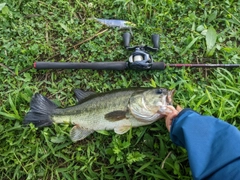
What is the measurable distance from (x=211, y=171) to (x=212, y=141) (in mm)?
306

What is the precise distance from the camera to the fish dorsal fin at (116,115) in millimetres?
3541

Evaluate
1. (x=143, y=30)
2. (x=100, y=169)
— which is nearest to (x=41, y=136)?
(x=100, y=169)

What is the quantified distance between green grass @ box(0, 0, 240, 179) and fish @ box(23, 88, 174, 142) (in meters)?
0.13

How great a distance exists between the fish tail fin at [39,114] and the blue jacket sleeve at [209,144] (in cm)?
139

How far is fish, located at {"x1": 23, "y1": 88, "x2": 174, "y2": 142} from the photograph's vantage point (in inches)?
135

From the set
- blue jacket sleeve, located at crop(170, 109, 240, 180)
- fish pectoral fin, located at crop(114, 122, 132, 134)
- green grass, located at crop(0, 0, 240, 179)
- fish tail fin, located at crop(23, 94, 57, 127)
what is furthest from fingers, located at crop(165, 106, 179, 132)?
fish tail fin, located at crop(23, 94, 57, 127)

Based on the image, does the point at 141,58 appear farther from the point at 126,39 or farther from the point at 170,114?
the point at 170,114

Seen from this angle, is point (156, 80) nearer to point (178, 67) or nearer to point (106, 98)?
point (178, 67)

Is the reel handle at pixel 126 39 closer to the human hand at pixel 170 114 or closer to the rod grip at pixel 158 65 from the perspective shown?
the rod grip at pixel 158 65

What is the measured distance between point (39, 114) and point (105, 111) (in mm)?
748

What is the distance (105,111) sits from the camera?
359 centimetres

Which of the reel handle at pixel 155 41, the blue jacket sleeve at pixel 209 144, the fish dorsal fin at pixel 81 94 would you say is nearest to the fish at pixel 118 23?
the reel handle at pixel 155 41

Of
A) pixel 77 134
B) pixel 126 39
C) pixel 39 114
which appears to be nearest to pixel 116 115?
pixel 77 134

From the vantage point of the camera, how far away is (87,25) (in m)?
4.22
